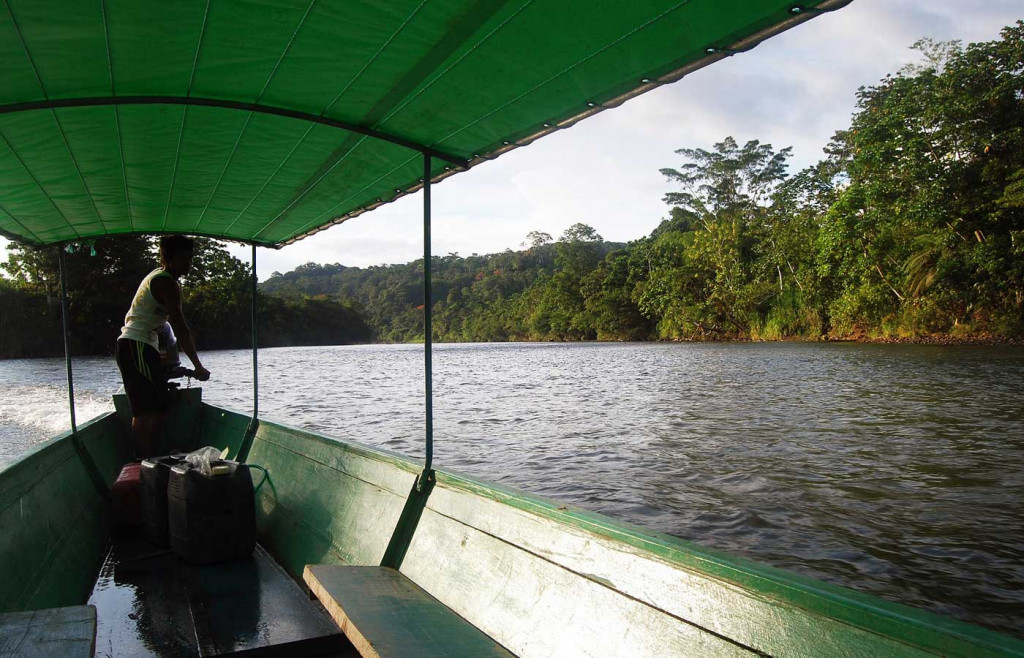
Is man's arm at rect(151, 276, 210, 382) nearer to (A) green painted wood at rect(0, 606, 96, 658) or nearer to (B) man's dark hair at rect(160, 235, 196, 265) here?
(B) man's dark hair at rect(160, 235, 196, 265)

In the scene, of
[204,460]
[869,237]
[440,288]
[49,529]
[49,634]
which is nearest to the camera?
[49,634]

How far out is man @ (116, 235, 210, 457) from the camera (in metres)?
3.40

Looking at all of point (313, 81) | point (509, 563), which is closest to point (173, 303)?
point (313, 81)

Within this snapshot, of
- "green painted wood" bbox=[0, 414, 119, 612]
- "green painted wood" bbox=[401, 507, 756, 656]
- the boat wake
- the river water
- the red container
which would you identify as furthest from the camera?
the boat wake

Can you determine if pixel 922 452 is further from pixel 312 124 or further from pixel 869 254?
pixel 869 254

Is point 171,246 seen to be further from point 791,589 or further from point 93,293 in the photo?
point 93,293

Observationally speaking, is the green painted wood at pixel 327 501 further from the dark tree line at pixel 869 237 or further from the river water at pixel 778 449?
the dark tree line at pixel 869 237

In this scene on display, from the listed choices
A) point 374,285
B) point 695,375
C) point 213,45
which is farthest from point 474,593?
point 374,285

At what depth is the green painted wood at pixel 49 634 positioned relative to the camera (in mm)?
1312

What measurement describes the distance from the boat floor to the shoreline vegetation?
2585mm

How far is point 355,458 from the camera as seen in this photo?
2.78 metres

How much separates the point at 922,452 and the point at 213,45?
27.8ft

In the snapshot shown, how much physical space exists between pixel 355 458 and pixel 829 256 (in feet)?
98.3

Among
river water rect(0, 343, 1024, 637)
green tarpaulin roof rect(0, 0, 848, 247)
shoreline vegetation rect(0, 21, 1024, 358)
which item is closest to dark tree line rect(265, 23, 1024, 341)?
shoreline vegetation rect(0, 21, 1024, 358)
